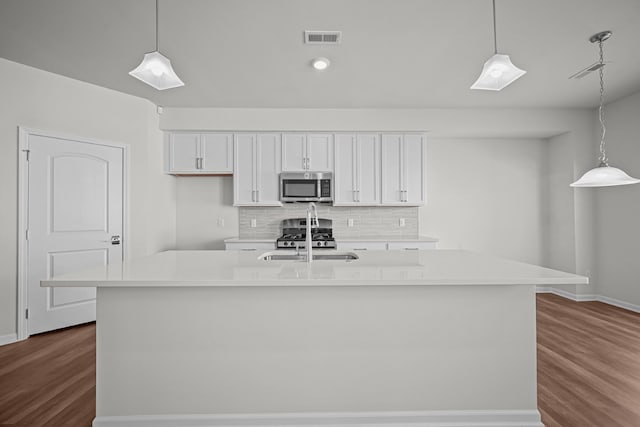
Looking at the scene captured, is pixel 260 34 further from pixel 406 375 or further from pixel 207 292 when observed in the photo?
pixel 406 375

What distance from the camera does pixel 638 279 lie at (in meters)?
4.08

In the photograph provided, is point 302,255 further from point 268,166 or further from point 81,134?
point 81,134

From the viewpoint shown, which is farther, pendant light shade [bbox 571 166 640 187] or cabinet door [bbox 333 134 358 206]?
cabinet door [bbox 333 134 358 206]

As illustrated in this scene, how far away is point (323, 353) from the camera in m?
1.88

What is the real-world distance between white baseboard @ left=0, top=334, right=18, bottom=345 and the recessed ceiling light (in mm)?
3752

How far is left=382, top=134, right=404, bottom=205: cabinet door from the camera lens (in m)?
4.62

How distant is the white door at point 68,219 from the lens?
332 centimetres

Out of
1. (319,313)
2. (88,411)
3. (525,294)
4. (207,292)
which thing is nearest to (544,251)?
(525,294)

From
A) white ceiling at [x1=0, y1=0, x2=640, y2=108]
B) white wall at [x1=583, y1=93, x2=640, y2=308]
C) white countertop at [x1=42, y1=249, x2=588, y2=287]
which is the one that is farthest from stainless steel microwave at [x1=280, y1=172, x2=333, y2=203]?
white wall at [x1=583, y1=93, x2=640, y2=308]

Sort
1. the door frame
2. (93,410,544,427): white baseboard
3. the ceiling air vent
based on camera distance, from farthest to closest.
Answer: the door frame < the ceiling air vent < (93,410,544,427): white baseboard

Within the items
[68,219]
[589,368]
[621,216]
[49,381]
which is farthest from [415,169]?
[49,381]

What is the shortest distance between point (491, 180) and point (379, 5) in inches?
142

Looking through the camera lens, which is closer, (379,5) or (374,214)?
(379,5)

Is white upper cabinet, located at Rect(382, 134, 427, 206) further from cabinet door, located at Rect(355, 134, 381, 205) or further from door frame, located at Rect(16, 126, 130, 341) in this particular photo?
door frame, located at Rect(16, 126, 130, 341)
